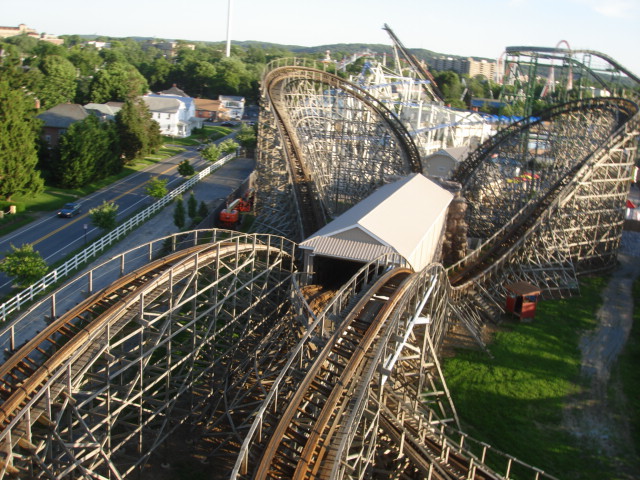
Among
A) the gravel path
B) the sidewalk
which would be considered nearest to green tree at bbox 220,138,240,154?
the sidewalk

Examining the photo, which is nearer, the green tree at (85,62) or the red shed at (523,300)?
the red shed at (523,300)

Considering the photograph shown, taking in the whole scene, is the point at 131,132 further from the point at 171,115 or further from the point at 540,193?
the point at 540,193

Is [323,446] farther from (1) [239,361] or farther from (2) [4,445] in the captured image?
(1) [239,361]

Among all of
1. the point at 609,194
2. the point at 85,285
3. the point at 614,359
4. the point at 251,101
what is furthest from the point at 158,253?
the point at 251,101

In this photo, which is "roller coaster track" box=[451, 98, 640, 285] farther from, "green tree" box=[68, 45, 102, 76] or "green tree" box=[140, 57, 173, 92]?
"green tree" box=[140, 57, 173, 92]

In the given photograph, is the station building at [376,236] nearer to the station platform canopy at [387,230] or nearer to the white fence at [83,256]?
the station platform canopy at [387,230]

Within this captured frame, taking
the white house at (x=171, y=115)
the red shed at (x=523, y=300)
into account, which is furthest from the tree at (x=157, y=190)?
the white house at (x=171, y=115)
